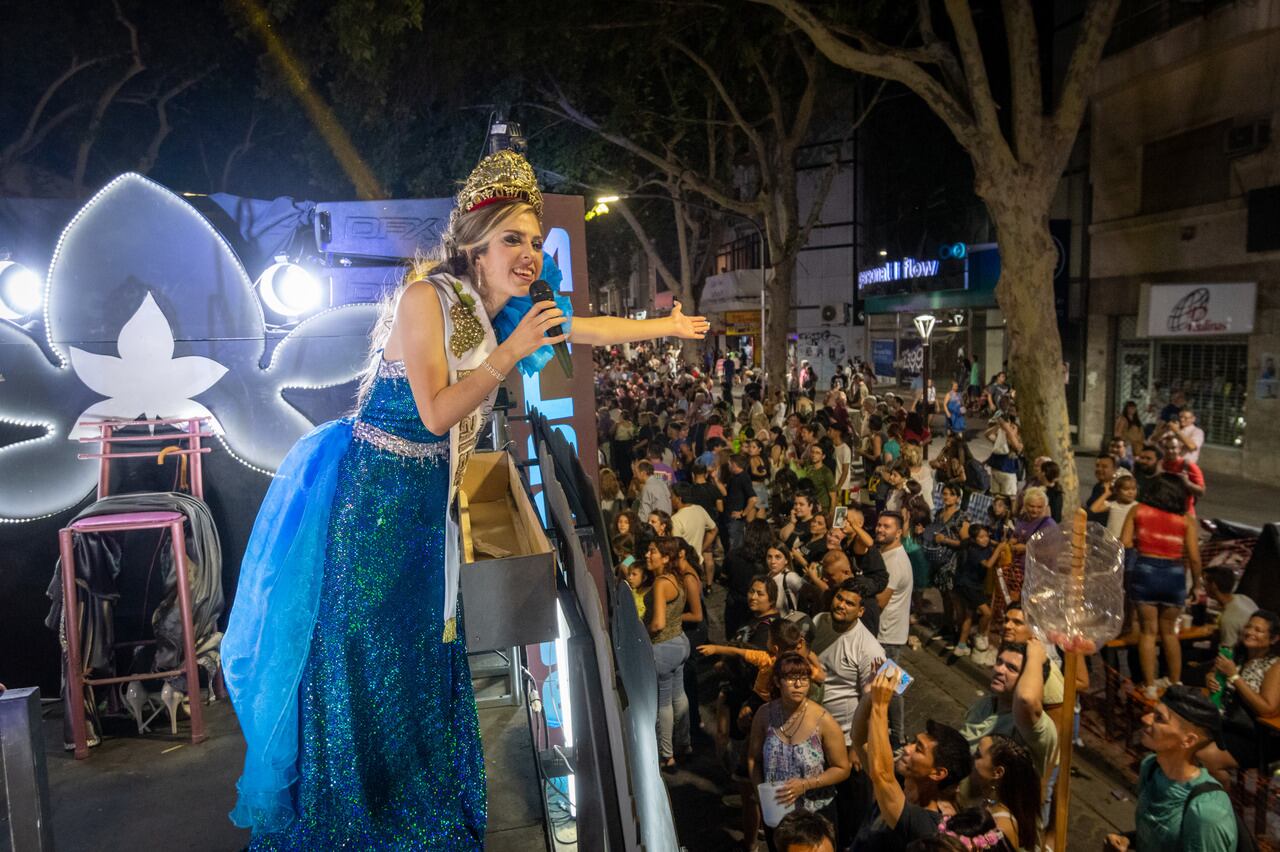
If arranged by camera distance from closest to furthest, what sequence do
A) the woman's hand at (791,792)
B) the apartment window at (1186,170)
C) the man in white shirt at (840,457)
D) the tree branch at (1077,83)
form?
1. the woman's hand at (791,792)
2. the tree branch at (1077,83)
3. the man in white shirt at (840,457)
4. the apartment window at (1186,170)

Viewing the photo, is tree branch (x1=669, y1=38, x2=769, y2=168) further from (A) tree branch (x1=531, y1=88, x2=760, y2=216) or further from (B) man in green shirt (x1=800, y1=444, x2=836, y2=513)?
(B) man in green shirt (x1=800, y1=444, x2=836, y2=513)

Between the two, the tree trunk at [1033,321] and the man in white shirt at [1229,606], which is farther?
the tree trunk at [1033,321]

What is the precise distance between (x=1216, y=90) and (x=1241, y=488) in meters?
6.55

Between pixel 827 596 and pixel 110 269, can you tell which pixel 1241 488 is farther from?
pixel 110 269

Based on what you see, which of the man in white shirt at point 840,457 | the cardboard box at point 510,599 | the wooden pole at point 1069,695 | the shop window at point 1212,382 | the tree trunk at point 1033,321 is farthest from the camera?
the shop window at point 1212,382

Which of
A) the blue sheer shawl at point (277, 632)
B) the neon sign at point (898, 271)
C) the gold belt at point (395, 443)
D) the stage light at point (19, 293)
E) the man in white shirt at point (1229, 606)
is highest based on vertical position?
the neon sign at point (898, 271)

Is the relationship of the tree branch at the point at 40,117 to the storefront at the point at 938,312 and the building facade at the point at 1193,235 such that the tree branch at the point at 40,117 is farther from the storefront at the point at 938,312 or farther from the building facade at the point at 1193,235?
the building facade at the point at 1193,235

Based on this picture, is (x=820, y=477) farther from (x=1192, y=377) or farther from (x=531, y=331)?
(x=1192, y=377)

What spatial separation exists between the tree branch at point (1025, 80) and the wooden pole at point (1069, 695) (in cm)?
854

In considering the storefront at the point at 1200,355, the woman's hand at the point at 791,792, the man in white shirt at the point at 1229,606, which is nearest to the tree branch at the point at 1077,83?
the man in white shirt at the point at 1229,606

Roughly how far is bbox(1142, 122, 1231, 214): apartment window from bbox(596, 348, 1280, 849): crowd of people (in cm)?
669

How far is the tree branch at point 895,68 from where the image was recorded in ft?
34.8

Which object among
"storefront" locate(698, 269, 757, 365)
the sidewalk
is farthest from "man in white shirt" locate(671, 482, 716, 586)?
"storefront" locate(698, 269, 757, 365)

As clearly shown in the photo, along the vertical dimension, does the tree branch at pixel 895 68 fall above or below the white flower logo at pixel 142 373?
above
